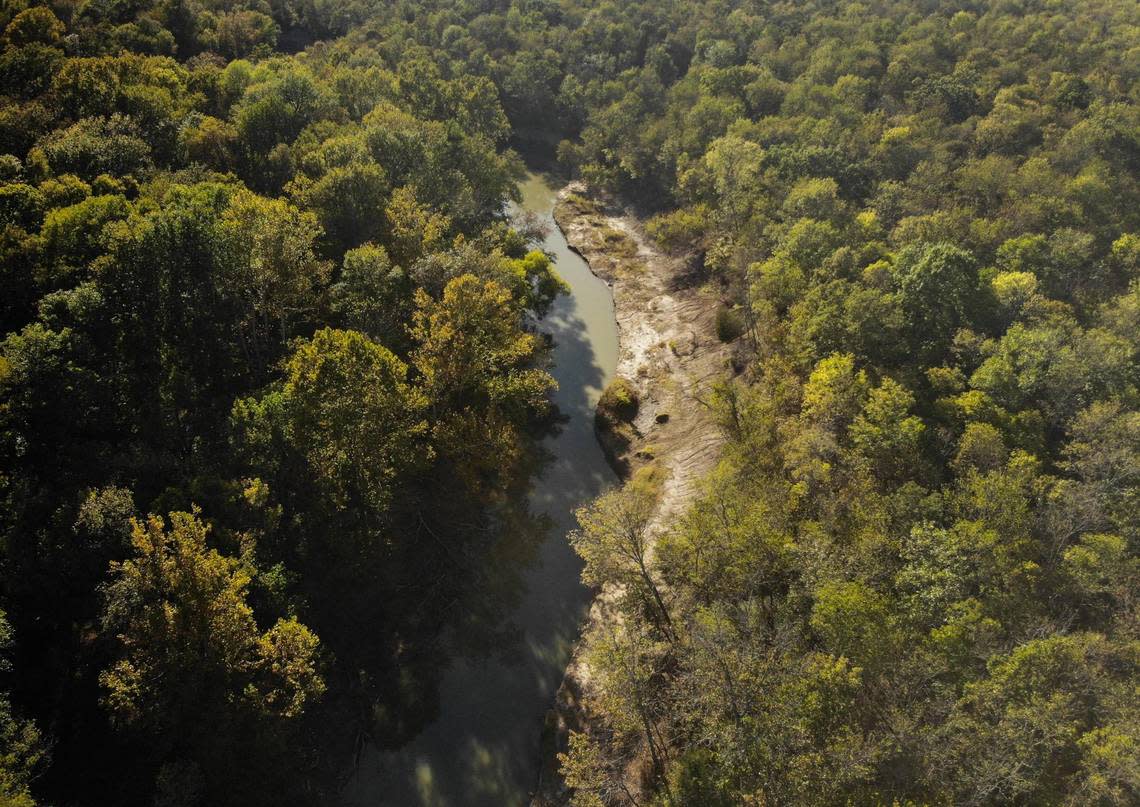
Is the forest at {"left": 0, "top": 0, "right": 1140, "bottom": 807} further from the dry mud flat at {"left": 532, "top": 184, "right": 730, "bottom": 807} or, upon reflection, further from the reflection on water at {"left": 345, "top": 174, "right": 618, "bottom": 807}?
the dry mud flat at {"left": 532, "top": 184, "right": 730, "bottom": 807}

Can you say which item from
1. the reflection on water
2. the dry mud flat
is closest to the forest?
the reflection on water

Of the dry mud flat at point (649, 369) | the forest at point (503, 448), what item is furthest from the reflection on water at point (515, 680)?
the forest at point (503, 448)

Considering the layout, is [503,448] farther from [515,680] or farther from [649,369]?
[649,369]

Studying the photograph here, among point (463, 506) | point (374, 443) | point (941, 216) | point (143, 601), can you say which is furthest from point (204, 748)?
point (941, 216)

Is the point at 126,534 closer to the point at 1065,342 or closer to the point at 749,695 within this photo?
the point at 749,695

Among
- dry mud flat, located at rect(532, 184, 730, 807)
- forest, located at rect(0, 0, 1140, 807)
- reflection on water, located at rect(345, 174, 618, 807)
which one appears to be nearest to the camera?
forest, located at rect(0, 0, 1140, 807)
